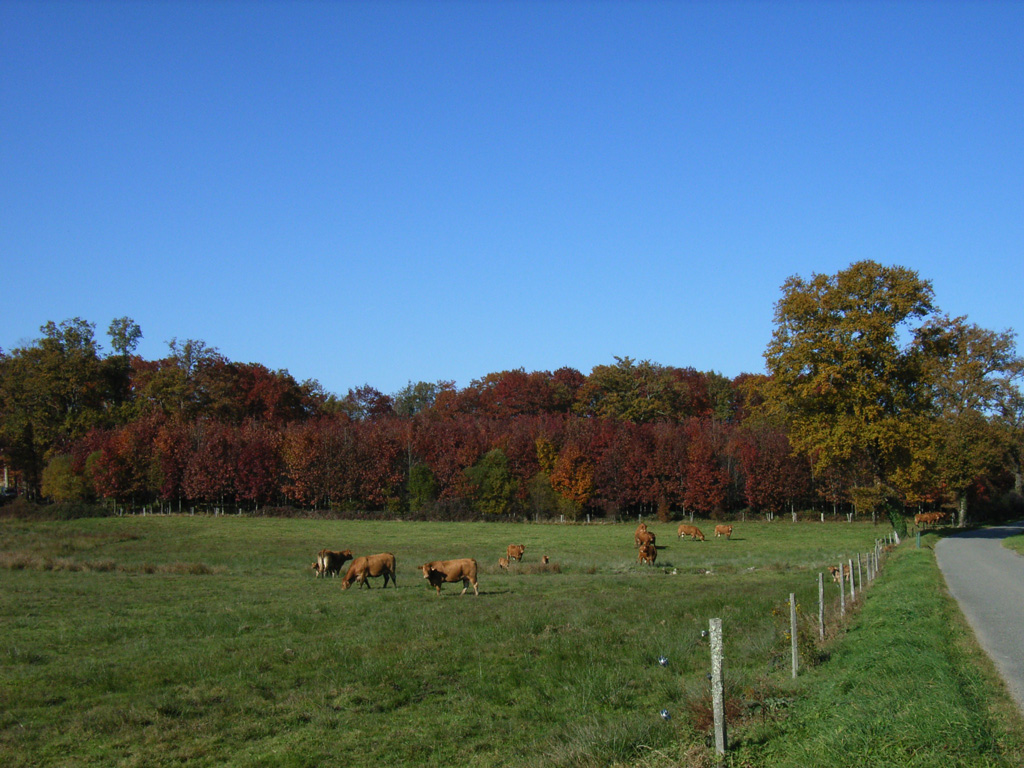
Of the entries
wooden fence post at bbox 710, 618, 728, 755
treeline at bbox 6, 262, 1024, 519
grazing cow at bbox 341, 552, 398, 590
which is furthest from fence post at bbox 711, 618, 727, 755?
treeline at bbox 6, 262, 1024, 519

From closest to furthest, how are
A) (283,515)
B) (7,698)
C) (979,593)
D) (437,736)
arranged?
(437,736) → (7,698) → (979,593) → (283,515)

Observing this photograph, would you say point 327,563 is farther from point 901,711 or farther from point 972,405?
point 972,405

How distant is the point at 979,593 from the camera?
64.1 ft

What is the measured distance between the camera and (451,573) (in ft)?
83.6

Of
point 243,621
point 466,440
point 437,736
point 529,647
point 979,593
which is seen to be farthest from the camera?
point 466,440

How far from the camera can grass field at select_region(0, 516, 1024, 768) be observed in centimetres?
867

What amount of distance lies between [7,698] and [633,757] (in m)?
9.56

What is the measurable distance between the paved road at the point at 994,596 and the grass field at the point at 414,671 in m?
0.72

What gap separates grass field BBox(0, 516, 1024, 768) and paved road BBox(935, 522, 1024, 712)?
72 centimetres

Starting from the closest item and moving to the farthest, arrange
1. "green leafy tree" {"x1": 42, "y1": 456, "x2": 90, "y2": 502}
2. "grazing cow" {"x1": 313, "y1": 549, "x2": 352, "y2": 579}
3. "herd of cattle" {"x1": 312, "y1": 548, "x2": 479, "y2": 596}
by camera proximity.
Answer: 1. "herd of cattle" {"x1": 312, "y1": 548, "x2": 479, "y2": 596}
2. "grazing cow" {"x1": 313, "y1": 549, "x2": 352, "y2": 579}
3. "green leafy tree" {"x1": 42, "y1": 456, "x2": 90, "y2": 502}

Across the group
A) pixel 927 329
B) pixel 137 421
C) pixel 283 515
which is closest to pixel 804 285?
pixel 927 329

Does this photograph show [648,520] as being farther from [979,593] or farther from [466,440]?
[979,593]

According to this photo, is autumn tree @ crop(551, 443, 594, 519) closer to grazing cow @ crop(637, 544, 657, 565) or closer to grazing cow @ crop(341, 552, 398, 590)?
grazing cow @ crop(637, 544, 657, 565)

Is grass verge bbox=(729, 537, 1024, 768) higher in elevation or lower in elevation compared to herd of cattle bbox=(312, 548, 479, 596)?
higher
